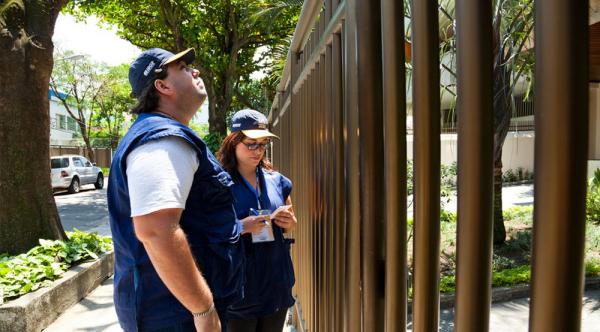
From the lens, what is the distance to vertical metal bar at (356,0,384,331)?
139cm

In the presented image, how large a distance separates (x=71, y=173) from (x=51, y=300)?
1969cm

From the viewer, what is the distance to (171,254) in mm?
1720

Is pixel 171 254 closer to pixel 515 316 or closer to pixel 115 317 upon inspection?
pixel 115 317

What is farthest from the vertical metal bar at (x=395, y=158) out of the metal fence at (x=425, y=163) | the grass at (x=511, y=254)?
the grass at (x=511, y=254)

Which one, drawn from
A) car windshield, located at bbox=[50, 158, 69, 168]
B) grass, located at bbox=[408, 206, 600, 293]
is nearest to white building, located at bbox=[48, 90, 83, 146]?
car windshield, located at bbox=[50, 158, 69, 168]

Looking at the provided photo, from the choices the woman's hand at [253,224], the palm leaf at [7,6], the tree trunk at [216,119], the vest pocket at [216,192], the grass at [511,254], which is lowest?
the grass at [511,254]

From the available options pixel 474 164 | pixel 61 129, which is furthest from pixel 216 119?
pixel 61 129

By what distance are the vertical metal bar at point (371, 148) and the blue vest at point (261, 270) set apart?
138cm

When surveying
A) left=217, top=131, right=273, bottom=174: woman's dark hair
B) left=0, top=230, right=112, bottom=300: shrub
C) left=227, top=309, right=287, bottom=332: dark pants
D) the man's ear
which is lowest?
left=0, top=230, right=112, bottom=300: shrub

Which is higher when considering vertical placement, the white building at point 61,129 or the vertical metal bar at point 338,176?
the white building at point 61,129

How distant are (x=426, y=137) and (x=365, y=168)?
0.37 metres

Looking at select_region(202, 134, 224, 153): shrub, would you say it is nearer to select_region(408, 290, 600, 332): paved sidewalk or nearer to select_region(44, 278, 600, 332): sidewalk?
select_region(44, 278, 600, 332): sidewalk

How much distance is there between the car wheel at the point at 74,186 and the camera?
23328 millimetres

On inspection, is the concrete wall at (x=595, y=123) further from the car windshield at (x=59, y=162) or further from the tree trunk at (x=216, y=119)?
the car windshield at (x=59, y=162)
